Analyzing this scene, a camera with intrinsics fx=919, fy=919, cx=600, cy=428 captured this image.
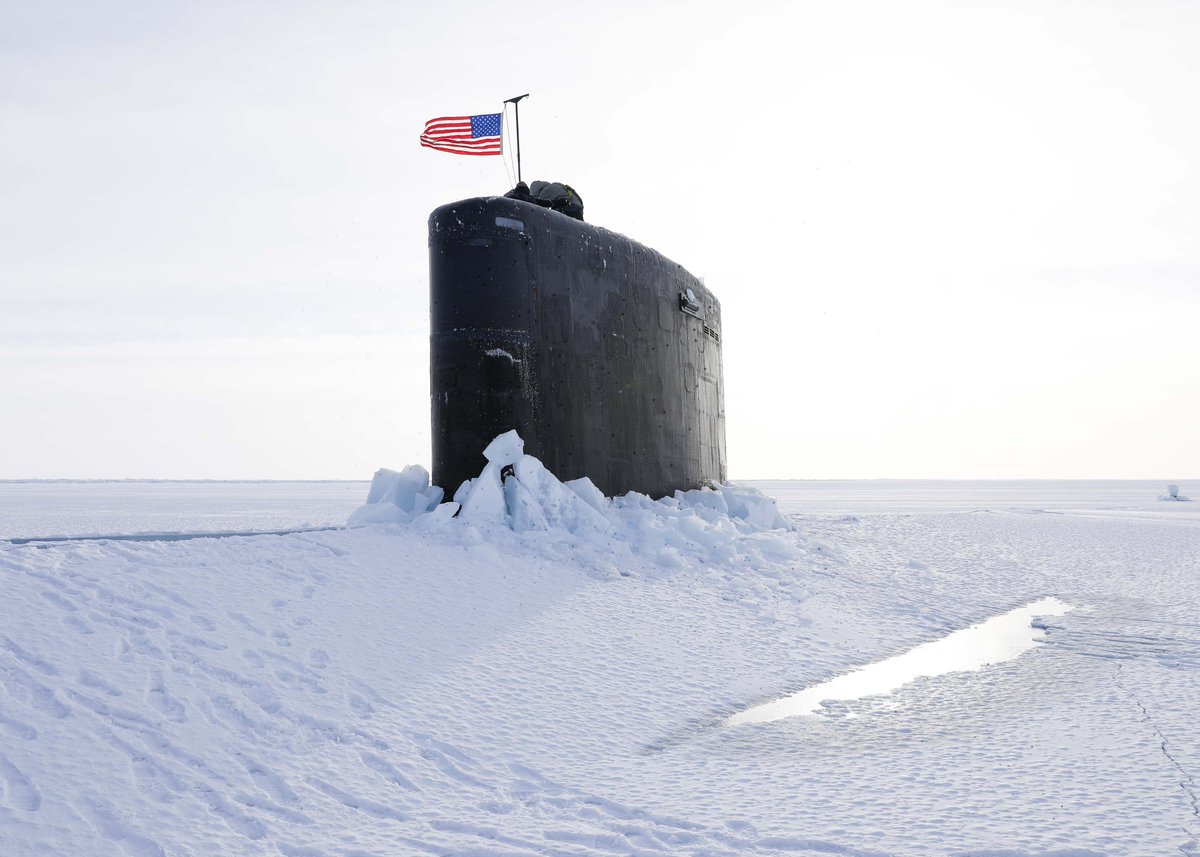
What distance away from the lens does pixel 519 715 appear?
4859 millimetres

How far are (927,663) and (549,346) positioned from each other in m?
4.10

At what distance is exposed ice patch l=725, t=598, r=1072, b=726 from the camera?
18.2 ft

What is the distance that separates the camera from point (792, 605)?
26.6 feet

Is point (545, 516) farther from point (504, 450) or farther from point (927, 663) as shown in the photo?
point (927, 663)

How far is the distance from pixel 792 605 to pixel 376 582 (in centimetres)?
380

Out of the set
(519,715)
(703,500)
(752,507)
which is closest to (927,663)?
(519,715)

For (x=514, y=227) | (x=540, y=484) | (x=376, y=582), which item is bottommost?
(x=376, y=582)

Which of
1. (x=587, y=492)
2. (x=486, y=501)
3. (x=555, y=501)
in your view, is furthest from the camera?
(x=587, y=492)

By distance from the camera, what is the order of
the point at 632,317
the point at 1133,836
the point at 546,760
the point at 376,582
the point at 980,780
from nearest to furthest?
the point at 1133,836
the point at 980,780
the point at 546,760
the point at 376,582
the point at 632,317

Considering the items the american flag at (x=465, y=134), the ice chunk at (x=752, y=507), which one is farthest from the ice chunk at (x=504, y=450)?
the ice chunk at (x=752, y=507)

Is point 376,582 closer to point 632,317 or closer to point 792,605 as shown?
point 792,605

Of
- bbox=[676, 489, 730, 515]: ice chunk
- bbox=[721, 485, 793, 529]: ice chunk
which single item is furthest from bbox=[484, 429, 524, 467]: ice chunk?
bbox=[721, 485, 793, 529]: ice chunk

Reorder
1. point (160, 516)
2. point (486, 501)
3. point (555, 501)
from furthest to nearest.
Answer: point (160, 516) < point (555, 501) < point (486, 501)

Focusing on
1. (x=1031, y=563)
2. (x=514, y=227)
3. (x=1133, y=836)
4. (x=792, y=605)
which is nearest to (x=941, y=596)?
(x=792, y=605)
